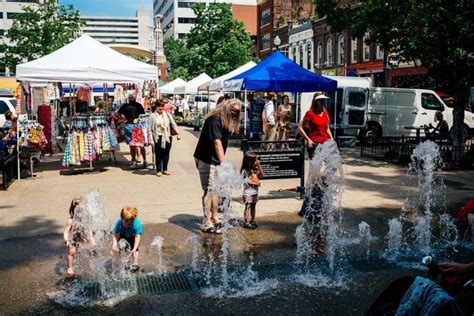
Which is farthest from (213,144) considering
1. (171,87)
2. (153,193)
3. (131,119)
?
(171,87)

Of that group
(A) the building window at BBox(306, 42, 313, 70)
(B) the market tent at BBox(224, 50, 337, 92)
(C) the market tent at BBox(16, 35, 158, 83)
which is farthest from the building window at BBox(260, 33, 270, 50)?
(C) the market tent at BBox(16, 35, 158, 83)

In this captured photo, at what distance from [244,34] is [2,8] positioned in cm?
6405

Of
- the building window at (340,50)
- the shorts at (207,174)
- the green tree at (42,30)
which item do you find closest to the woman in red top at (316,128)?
the shorts at (207,174)

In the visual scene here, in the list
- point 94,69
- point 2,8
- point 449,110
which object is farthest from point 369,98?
point 2,8

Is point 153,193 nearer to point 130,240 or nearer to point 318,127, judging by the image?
point 318,127

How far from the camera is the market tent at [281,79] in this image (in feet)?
46.5

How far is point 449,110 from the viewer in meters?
20.4

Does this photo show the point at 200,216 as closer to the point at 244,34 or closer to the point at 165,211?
the point at 165,211

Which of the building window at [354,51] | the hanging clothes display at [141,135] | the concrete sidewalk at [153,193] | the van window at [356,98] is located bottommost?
the concrete sidewalk at [153,193]

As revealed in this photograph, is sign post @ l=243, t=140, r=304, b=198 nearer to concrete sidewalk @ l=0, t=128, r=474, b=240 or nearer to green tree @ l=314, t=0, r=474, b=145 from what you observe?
concrete sidewalk @ l=0, t=128, r=474, b=240

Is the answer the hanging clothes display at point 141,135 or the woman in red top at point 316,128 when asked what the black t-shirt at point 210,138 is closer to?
the woman in red top at point 316,128

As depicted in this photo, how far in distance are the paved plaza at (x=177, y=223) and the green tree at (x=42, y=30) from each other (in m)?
24.5

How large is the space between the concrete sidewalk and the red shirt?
50.2 inches

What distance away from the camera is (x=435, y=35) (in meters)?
13.0
